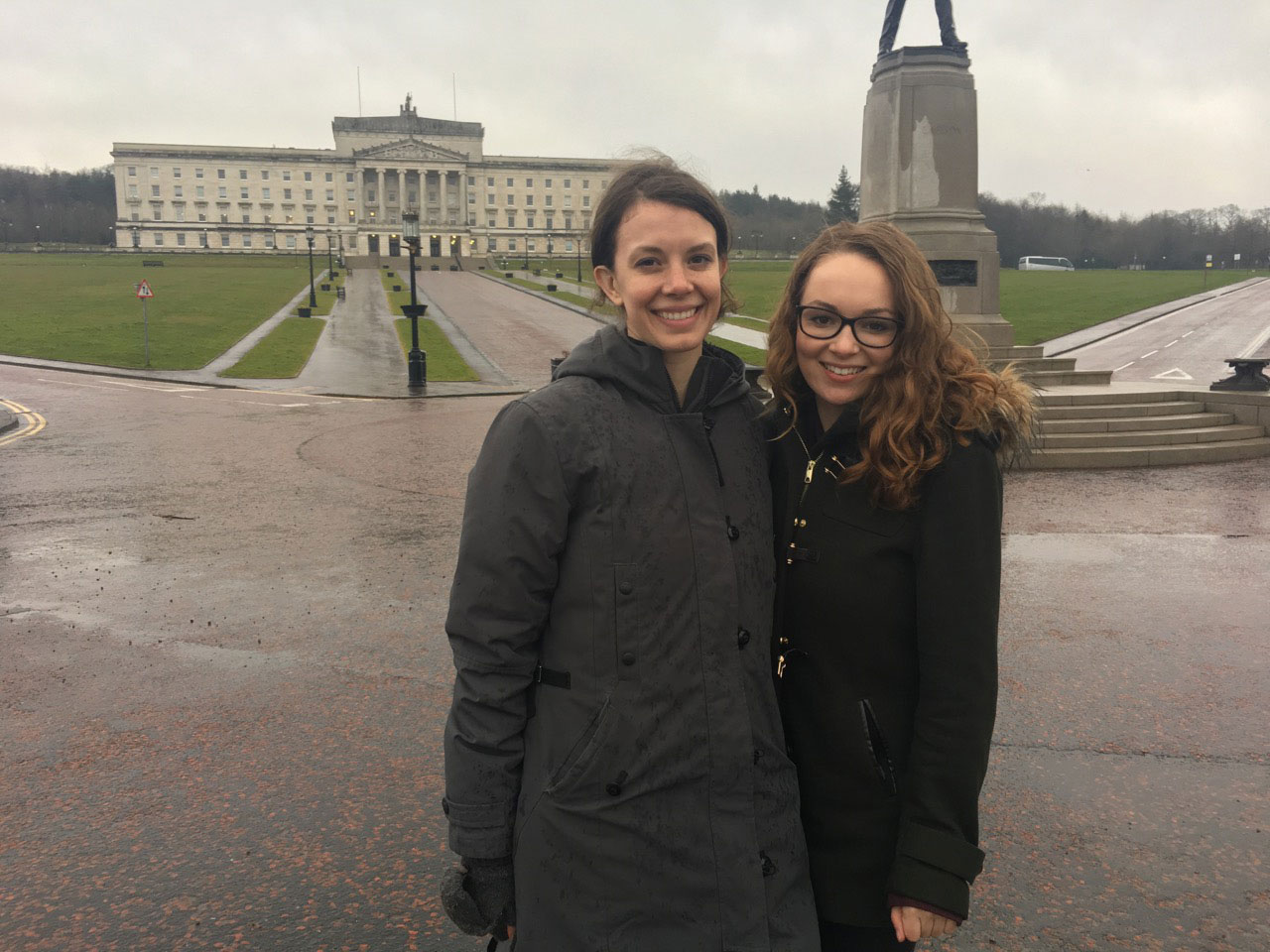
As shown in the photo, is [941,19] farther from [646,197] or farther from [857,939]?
[857,939]

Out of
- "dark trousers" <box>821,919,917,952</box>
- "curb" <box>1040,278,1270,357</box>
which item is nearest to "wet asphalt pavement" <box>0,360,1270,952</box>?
"dark trousers" <box>821,919,917,952</box>

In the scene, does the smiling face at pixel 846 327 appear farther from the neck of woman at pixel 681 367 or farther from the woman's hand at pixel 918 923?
the woman's hand at pixel 918 923

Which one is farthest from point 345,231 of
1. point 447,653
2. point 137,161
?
point 447,653

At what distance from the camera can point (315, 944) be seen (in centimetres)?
335

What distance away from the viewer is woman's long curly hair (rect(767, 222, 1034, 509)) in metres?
2.16

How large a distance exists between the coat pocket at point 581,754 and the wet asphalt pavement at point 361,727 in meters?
1.70

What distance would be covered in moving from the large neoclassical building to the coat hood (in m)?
137

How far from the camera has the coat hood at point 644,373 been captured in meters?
2.23

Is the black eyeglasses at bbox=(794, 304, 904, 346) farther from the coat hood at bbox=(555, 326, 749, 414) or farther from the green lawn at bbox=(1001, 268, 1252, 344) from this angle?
the green lawn at bbox=(1001, 268, 1252, 344)

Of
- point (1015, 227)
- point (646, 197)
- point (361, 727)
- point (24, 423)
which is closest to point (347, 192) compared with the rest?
point (1015, 227)

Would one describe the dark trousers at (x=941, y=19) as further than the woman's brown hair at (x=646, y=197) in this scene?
Yes

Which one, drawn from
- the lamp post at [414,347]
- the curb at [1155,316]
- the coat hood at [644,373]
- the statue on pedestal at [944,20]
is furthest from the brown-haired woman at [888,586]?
the curb at [1155,316]

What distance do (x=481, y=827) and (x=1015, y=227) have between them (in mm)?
133520

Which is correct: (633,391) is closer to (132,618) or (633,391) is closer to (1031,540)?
(132,618)
